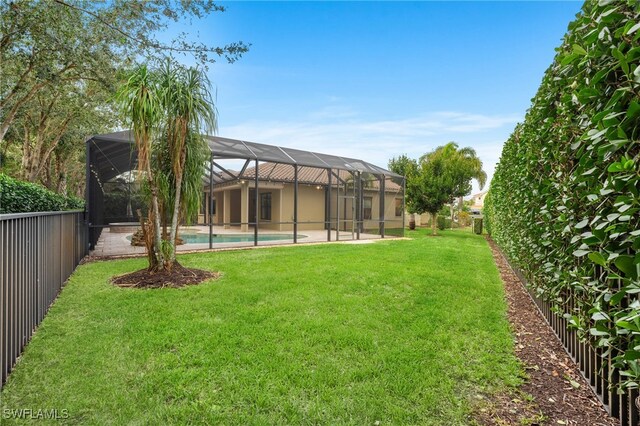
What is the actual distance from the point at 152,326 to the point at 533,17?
313 inches

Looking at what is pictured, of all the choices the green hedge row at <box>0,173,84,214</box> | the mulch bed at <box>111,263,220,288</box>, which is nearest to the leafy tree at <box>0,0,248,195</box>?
the green hedge row at <box>0,173,84,214</box>

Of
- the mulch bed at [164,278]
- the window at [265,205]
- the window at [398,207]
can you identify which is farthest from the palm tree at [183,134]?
the window at [265,205]

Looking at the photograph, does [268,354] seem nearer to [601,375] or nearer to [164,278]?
[601,375]

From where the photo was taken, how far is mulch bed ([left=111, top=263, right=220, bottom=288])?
17.0 ft

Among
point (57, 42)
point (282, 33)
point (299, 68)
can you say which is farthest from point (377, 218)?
point (57, 42)

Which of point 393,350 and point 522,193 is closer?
point 393,350

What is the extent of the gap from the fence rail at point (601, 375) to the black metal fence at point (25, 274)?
12.8ft

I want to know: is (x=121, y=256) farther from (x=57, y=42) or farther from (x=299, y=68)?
(x=299, y=68)

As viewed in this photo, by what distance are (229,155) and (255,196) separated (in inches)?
57.6

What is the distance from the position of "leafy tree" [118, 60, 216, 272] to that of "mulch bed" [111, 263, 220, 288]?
158mm

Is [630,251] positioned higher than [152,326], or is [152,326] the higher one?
[630,251]

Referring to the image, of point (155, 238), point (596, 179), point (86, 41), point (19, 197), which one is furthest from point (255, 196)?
point (596, 179)

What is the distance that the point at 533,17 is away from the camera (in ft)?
20.3

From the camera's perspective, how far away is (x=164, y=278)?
5.36 meters
